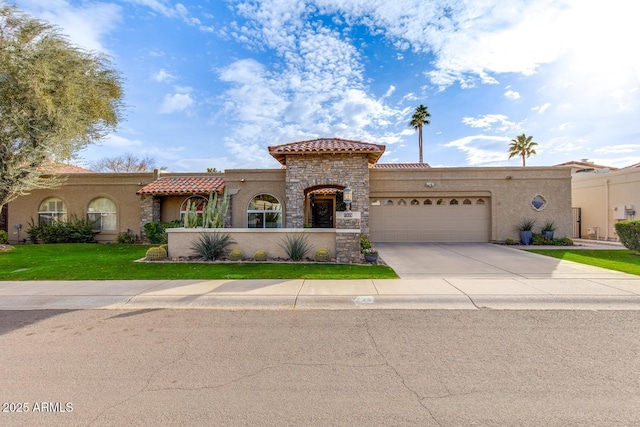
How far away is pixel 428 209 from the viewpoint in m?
16.9

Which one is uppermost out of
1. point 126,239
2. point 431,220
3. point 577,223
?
point 431,220

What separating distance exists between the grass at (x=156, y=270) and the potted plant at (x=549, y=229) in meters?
11.5

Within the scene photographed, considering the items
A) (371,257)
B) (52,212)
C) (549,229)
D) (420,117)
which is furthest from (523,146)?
(52,212)

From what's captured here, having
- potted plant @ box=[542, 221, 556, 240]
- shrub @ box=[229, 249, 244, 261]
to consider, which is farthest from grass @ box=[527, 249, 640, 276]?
shrub @ box=[229, 249, 244, 261]

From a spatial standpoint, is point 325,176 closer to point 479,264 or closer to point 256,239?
point 256,239

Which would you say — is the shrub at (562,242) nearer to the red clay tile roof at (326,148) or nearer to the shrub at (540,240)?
the shrub at (540,240)

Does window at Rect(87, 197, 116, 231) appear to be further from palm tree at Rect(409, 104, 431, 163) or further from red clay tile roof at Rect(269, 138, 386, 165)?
palm tree at Rect(409, 104, 431, 163)

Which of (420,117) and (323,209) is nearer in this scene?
(323,209)

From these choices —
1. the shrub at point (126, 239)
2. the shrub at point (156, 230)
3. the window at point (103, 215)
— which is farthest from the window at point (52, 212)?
the shrub at point (156, 230)

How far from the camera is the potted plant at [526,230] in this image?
51.8ft

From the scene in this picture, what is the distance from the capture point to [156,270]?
962cm

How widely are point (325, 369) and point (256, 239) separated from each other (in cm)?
822

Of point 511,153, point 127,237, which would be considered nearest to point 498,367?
point 127,237

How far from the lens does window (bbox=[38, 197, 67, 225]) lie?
18438 mm
